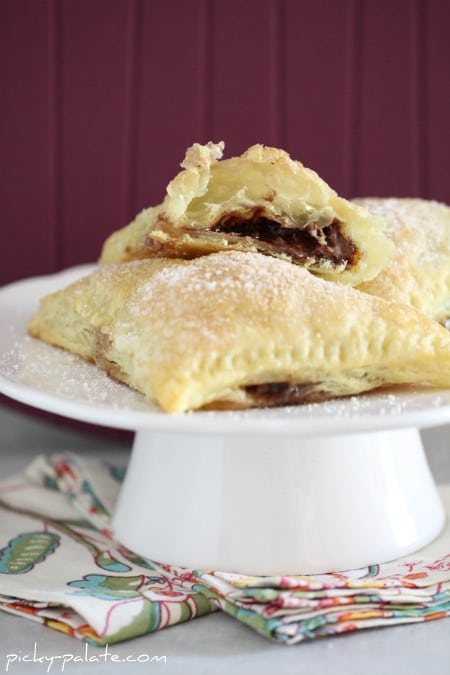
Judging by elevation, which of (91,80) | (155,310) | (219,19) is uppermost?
(219,19)

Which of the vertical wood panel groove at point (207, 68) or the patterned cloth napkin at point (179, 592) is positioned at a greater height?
the vertical wood panel groove at point (207, 68)

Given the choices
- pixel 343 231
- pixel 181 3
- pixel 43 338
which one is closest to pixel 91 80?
pixel 181 3

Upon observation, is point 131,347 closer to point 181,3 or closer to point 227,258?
point 227,258

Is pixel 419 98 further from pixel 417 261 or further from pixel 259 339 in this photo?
pixel 259 339

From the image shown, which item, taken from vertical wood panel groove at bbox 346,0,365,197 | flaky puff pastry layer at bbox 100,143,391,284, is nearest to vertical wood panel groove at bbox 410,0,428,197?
vertical wood panel groove at bbox 346,0,365,197

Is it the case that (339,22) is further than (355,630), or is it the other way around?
(339,22)

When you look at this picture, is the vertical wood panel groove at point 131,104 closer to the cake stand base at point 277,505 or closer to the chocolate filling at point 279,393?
the cake stand base at point 277,505

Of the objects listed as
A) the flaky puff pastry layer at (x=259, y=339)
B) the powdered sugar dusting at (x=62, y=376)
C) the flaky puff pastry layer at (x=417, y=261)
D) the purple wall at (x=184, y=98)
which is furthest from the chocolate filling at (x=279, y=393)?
the purple wall at (x=184, y=98)
